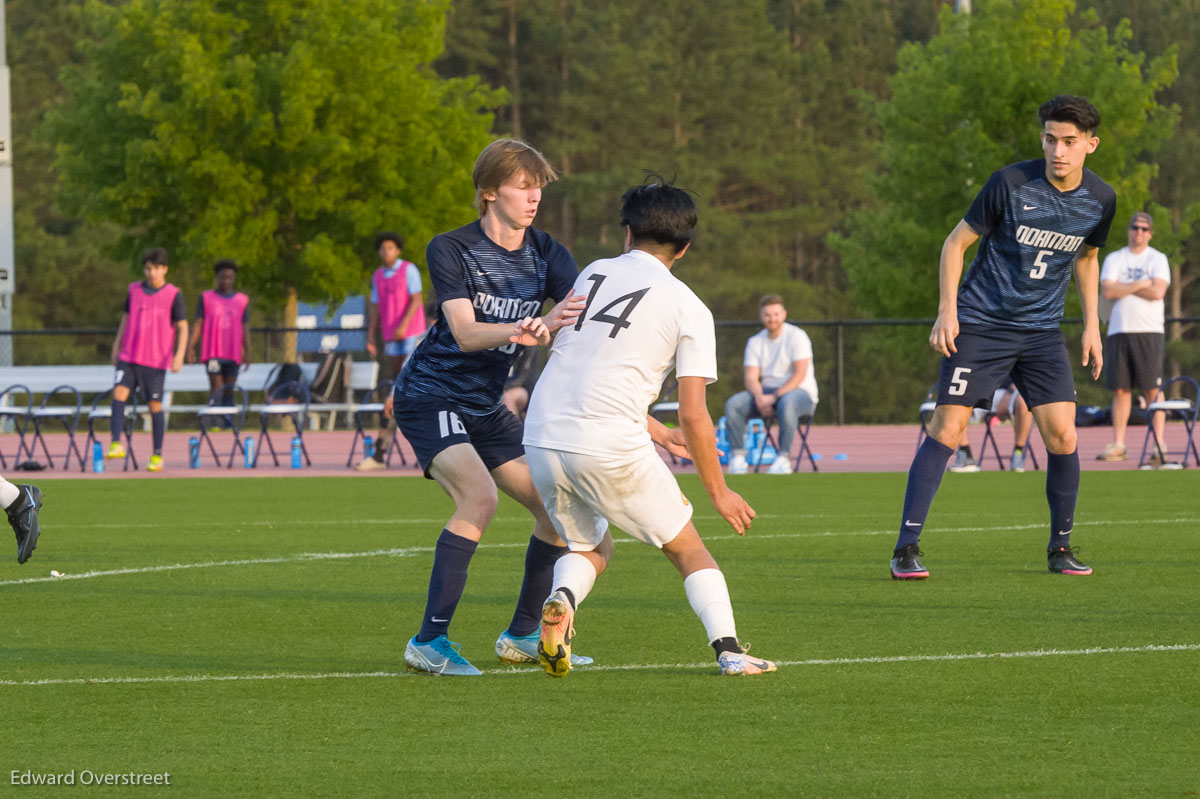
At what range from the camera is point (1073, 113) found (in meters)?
8.06

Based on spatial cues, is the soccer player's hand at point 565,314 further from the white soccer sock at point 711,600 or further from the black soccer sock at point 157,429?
the black soccer sock at point 157,429

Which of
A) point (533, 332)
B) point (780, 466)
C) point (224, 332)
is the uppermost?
point (533, 332)

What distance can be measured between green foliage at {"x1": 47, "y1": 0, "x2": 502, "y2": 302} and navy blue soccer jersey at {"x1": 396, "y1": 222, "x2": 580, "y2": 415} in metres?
27.2

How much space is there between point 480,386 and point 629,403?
798mm

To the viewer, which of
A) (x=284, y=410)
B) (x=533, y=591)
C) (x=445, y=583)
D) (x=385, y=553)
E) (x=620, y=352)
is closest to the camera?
(x=620, y=352)

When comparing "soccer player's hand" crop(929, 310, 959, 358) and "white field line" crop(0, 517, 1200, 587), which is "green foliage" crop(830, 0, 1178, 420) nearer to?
"white field line" crop(0, 517, 1200, 587)

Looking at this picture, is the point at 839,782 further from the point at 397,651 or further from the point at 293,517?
the point at 293,517

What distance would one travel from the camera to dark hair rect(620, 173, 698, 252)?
562cm

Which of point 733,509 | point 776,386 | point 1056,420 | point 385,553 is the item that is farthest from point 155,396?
point 733,509

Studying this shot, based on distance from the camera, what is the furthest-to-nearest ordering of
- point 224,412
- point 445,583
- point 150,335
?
point 224,412, point 150,335, point 445,583

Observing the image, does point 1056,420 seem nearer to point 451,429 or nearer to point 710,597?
point 710,597

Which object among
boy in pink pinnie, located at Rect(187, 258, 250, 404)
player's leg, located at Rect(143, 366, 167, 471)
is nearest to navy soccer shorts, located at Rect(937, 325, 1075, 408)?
player's leg, located at Rect(143, 366, 167, 471)

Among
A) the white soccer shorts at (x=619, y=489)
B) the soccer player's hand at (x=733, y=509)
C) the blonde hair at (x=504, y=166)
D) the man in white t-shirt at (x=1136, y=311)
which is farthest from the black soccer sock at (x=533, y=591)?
the man in white t-shirt at (x=1136, y=311)

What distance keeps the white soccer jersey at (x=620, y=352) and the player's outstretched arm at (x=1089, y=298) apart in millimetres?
3442
